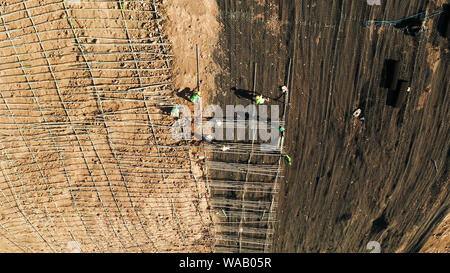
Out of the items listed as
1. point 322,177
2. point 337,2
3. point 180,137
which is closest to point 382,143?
point 322,177

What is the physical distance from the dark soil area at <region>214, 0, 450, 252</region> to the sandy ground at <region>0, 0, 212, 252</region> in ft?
6.71

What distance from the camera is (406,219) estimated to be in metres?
7.97

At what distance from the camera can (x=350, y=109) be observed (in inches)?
282

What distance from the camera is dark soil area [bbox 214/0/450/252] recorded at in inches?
263

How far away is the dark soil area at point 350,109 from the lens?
6668mm

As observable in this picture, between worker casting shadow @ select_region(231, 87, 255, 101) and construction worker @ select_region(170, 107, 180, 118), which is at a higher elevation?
worker casting shadow @ select_region(231, 87, 255, 101)

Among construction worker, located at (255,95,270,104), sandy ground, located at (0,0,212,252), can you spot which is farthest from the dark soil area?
sandy ground, located at (0,0,212,252)

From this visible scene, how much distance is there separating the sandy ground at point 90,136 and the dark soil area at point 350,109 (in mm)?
2047

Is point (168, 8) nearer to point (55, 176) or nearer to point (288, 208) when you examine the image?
point (55, 176)

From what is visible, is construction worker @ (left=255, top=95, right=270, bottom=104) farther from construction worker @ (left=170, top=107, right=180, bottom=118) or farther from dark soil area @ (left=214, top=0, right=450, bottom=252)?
construction worker @ (left=170, top=107, right=180, bottom=118)

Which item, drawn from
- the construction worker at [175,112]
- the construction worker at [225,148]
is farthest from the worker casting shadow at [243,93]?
the construction worker at [175,112]

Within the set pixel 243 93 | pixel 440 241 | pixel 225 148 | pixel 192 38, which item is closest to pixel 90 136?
pixel 225 148

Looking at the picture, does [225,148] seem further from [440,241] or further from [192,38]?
[440,241]

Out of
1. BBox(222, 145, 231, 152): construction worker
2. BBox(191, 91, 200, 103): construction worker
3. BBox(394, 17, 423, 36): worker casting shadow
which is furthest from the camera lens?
BBox(222, 145, 231, 152): construction worker
